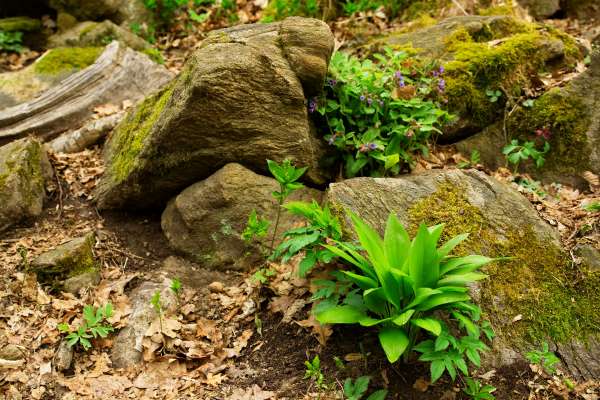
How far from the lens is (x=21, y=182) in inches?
203

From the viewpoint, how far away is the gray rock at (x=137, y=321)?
4074 mm

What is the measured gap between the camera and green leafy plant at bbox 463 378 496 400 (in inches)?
131

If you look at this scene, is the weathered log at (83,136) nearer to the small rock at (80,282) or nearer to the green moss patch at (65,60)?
the green moss patch at (65,60)

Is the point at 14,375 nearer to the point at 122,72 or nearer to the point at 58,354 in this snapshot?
the point at 58,354

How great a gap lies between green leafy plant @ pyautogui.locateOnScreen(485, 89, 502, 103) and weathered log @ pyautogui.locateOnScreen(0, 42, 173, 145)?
388cm

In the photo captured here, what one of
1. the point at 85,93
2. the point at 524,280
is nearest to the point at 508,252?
the point at 524,280

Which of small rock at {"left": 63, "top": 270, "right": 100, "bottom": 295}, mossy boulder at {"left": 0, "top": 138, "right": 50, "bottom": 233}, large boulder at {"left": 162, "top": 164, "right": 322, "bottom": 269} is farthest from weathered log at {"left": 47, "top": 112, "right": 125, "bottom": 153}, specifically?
small rock at {"left": 63, "top": 270, "right": 100, "bottom": 295}

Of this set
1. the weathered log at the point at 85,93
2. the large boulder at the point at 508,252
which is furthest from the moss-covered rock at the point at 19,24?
the large boulder at the point at 508,252

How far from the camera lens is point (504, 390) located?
3.51 metres

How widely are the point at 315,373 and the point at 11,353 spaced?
2.10 metres

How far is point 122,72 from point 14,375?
4.14 meters

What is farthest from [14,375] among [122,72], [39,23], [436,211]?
[39,23]

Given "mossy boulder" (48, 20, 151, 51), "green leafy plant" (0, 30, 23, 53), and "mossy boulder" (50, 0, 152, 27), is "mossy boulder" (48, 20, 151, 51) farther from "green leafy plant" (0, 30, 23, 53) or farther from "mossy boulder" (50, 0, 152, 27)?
"green leafy plant" (0, 30, 23, 53)

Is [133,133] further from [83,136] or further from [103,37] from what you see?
[103,37]
